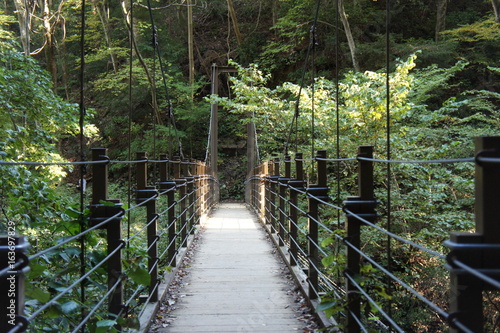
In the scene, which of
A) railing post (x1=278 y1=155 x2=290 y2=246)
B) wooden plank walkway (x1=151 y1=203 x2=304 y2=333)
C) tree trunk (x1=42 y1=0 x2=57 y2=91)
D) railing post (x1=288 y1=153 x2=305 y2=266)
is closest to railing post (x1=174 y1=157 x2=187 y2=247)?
wooden plank walkway (x1=151 y1=203 x2=304 y2=333)

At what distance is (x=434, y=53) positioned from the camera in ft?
32.4

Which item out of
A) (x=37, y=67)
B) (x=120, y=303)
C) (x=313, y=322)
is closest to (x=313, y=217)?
(x=313, y=322)

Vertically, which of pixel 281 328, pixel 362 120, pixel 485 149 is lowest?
pixel 281 328

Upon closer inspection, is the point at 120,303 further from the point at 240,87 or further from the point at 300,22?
the point at 300,22

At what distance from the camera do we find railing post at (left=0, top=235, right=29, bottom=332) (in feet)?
3.01

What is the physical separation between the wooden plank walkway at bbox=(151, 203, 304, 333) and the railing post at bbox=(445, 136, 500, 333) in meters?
1.56

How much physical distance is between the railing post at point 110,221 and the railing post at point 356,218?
3.03 feet

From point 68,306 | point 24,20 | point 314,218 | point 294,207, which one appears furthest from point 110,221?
point 24,20

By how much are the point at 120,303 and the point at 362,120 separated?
4.80 meters

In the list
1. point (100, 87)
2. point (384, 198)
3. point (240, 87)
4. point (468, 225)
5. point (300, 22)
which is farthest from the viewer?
point (100, 87)

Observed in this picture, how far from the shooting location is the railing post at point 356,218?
185cm

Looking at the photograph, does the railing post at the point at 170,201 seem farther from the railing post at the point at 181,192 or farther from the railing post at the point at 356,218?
the railing post at the point at 356,218

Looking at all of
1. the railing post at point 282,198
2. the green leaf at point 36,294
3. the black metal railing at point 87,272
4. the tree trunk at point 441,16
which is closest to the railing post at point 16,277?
the black metal railing at point 87,272

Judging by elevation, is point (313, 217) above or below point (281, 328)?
above
